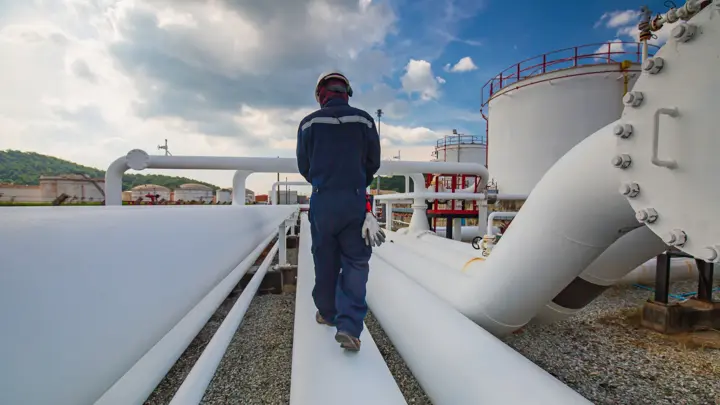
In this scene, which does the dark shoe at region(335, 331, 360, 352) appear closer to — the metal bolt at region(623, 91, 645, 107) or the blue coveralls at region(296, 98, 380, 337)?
the blue coveralls at region(296, 98, 380, 337)

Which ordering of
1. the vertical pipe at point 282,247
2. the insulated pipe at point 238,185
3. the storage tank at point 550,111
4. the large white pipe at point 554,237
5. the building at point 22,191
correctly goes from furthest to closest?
the storage tank at point 550,111 → the vertical pipe at point 282,247 → the insulated pipe at point 238,185 → the building at point 22,191 → the large white pipe at point 554,237

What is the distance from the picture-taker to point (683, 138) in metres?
0.87

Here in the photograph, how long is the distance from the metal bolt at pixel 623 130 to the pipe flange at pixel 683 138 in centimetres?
2

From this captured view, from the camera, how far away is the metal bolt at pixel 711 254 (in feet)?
2.65

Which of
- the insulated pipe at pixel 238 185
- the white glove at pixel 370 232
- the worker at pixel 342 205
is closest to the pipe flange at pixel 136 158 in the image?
the insulated pipe at pixel 238 185

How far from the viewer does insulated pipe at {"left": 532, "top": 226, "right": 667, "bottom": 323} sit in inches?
60.5

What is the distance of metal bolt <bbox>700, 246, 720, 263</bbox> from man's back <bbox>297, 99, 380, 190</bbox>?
102 centimetres

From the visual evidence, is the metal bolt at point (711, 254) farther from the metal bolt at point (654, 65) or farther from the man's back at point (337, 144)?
the man's back at point (337, 144)

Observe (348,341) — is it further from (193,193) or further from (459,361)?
(193,193)

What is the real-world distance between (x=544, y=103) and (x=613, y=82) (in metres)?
1.75

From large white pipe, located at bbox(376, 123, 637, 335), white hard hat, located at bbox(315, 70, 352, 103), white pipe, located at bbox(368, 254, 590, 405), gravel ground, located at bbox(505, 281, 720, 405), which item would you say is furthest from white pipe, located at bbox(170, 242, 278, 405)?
gravel ground, located at bbox(505, 281, 720, 405)

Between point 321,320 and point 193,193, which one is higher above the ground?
point 193,193

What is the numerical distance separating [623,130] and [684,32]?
27 cm

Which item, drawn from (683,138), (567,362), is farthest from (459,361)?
(567,362)
